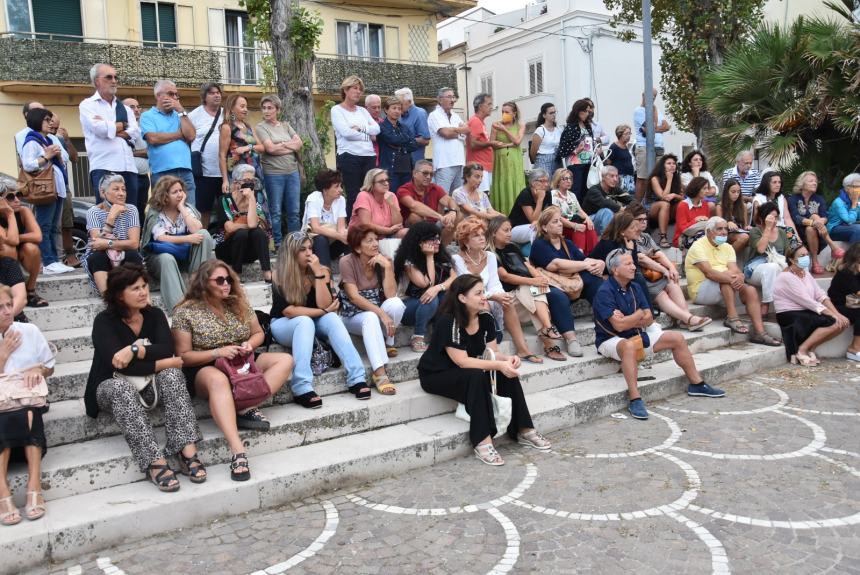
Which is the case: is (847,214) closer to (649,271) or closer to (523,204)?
(649,271)

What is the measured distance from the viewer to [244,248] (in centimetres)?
687

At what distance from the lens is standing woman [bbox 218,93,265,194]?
24.6 ft

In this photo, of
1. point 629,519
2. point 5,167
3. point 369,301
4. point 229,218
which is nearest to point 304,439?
point 369,301

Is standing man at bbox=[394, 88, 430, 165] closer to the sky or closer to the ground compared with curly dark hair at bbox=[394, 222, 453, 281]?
closer to the sky

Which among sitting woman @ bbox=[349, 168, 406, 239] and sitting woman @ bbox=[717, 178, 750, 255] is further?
sitting woman @ bbox=[717, 178, 750, 255]

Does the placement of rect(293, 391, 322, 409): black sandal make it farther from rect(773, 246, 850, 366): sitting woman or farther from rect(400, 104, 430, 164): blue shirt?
rect(773, 246, 850, 366): sitting woman

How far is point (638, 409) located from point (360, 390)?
2.35m

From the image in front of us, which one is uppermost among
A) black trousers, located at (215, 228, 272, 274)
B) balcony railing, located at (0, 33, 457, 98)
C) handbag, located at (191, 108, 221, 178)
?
balcony railing, located at (0, 33, 457, 98)

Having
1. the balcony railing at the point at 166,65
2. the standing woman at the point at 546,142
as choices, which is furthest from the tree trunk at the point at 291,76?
the balcony railing at the point at 166,65

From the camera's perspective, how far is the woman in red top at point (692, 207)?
9.52 m

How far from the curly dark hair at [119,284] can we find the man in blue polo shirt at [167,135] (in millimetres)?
2763

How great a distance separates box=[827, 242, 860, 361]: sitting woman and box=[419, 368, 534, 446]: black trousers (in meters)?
4.31

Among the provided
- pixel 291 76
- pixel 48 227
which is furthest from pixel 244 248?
pixel 291 76

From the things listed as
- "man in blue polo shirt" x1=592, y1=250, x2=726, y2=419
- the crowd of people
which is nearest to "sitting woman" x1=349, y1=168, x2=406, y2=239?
the crowd of people
